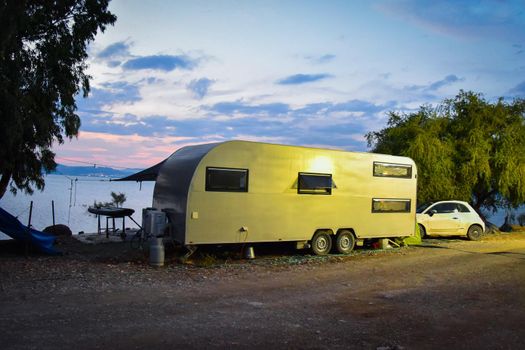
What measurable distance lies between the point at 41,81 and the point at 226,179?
7463 millimetres

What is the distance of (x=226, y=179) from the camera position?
1269 cm

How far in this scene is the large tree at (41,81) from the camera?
13.9 metres

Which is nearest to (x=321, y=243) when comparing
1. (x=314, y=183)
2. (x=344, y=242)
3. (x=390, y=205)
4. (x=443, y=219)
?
(x=344, y=242)

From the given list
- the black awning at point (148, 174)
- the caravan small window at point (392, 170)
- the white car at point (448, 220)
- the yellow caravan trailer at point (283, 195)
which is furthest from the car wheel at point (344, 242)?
the black awning at point (148, 174)

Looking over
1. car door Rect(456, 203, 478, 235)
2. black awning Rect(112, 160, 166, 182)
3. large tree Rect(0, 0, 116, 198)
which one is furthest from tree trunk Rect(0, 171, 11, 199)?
car door Rect(456, 203, 478, 235)

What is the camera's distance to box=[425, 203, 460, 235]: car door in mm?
19453

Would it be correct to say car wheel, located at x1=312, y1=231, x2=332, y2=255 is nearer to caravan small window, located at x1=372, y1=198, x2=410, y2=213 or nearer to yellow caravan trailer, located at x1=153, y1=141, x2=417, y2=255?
yellow caravan trailer, located at x1=153, y1=141, x2=417, y2=255

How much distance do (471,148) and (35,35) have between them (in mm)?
18561

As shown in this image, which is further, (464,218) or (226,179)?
(464,218)

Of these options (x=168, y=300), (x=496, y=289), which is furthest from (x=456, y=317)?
(x=168, y=300)

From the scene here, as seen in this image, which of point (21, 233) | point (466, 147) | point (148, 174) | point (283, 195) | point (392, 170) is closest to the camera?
point (21, 233)

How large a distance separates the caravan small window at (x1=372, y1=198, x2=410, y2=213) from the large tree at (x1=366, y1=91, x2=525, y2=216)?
659 cm

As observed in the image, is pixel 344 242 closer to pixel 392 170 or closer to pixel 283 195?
pixel 283 195

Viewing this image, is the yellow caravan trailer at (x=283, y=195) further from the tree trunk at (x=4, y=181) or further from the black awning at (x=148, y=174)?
the tree trunk at (x=4, y=181)
